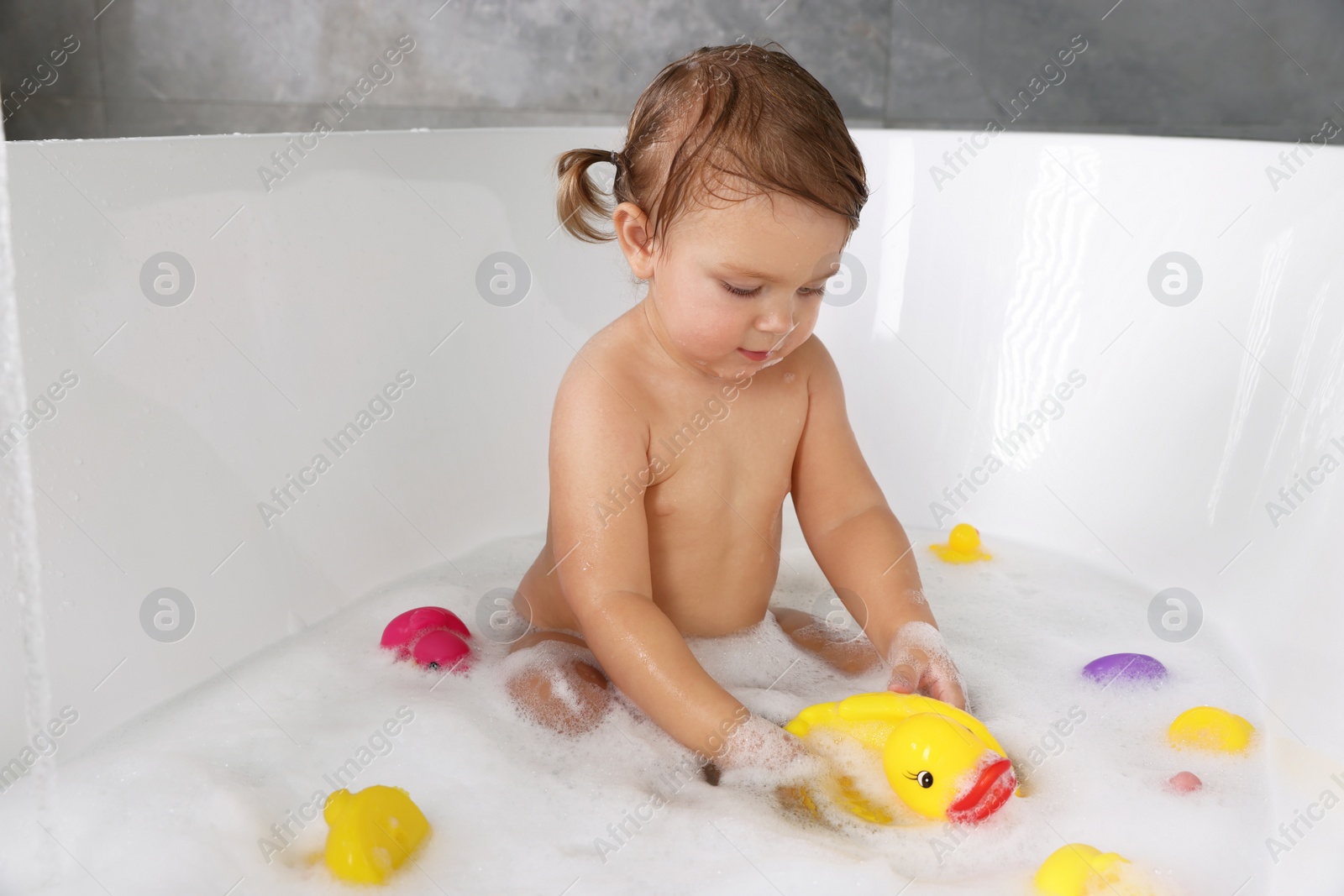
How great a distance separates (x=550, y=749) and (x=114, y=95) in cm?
205

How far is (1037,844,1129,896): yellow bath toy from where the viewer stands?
648 millimetres

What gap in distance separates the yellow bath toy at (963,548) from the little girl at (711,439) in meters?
0.26

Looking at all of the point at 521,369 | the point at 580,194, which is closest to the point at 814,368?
the point at 580,194

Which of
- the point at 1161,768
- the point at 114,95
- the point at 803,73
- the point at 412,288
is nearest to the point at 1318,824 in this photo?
the point at 1161,768

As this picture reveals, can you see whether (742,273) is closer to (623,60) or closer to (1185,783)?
(1185,783)

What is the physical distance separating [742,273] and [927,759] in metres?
0.35

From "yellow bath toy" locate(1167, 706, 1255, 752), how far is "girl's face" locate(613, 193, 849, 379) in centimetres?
39

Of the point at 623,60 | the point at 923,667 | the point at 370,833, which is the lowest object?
the point at 923,667

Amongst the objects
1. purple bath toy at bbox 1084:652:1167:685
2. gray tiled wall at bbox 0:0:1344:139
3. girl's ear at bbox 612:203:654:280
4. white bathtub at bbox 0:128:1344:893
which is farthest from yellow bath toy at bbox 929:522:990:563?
gray tiled wall at bbox 0:0:1344:139

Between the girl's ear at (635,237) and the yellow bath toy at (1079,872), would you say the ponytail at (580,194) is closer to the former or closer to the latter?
the girl's ear at (635,237)

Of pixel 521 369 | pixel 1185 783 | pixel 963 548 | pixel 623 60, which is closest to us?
pixel 1185 783

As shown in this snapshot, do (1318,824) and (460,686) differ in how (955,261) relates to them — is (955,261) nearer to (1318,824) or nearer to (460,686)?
(460,686)

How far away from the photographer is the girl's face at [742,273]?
801 mm

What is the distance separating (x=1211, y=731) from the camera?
81 centimetres
